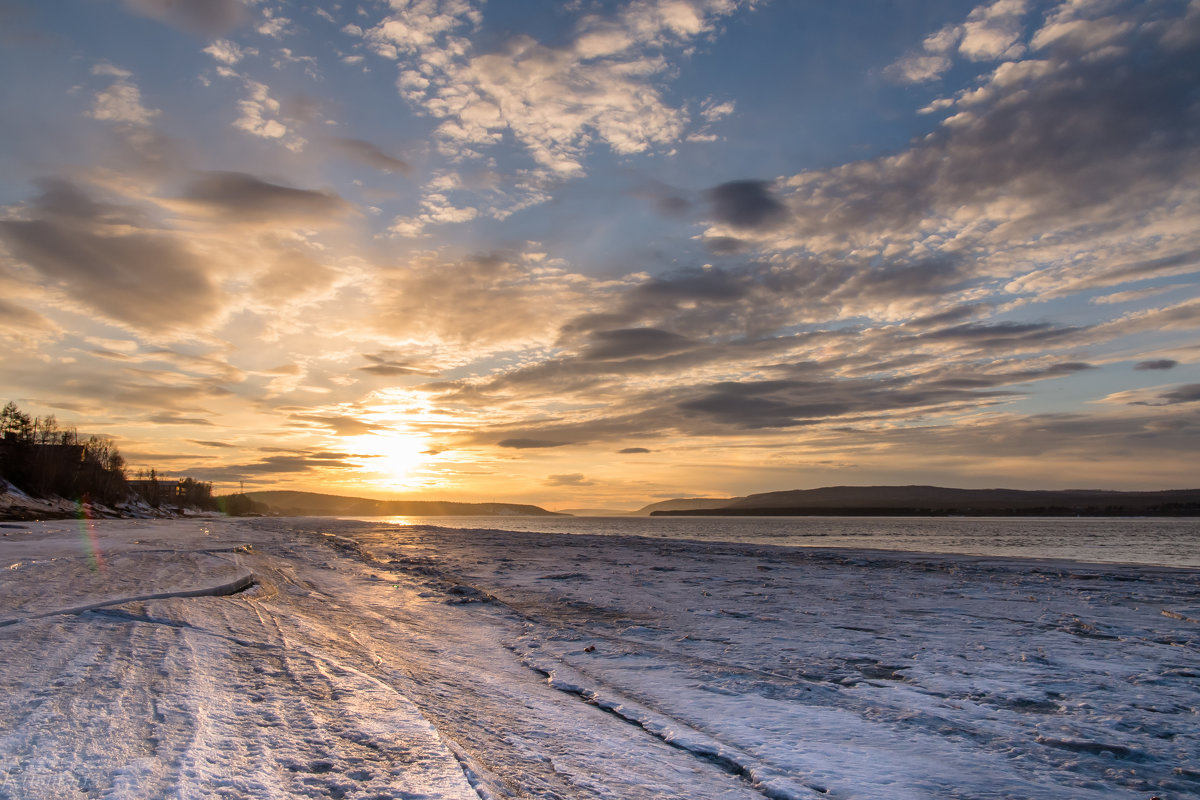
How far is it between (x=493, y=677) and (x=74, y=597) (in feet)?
20.5

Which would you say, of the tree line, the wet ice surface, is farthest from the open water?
the tree line

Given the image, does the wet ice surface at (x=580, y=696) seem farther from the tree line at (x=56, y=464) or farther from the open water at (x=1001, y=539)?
the tree line at (x=56, y=464)

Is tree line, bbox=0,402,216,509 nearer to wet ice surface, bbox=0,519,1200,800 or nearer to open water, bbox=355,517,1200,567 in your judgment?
open water, bbox=355,517,1200,567

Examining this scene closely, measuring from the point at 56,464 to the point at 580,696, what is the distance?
94430 mm

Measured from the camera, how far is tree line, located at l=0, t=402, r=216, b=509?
6844cm

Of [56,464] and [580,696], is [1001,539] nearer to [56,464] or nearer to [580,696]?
[580,696]

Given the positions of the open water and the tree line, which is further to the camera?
the tree line

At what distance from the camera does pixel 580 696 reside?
5344 mm

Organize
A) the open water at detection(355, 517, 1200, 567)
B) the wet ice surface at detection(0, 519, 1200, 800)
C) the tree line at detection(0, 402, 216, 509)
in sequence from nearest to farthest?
the wet ice surface at detection(0, 519, 1200, 800), the open water at detection(355, 517, 1200, 567), the tree line at detection(0, 402, 216, 509)

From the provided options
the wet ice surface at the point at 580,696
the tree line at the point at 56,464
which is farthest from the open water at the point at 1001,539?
the tree line at the point at 56,464

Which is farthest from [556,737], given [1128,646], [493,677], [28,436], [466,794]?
[28,436]

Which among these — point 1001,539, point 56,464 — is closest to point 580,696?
point 1001,539

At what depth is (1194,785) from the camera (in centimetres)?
374

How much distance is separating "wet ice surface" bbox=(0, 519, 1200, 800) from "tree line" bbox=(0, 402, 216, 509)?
77.7m
